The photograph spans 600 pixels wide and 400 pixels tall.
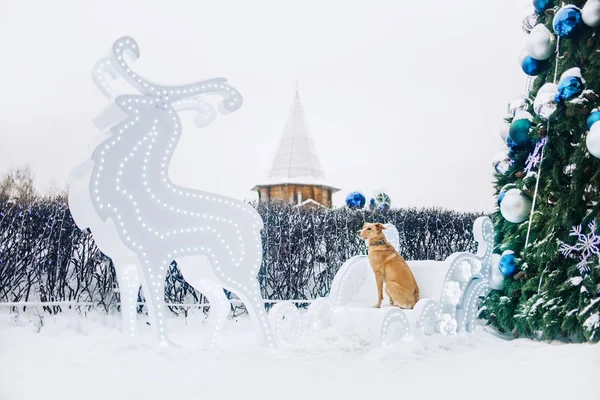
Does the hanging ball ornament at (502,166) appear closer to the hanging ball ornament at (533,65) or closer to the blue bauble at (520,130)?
the blue bauble at (520,130)

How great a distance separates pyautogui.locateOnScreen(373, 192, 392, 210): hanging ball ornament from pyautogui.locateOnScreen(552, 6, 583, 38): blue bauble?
493 cm

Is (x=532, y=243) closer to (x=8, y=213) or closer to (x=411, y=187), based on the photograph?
(x=8, y=213)

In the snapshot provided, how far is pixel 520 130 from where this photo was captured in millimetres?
4445

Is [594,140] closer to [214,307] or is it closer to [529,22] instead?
[529,22]

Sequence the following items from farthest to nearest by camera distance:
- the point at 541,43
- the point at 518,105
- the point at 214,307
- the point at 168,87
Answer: the point at 518,105, the point at 541,43, the point at 214,307, the point at 168,87

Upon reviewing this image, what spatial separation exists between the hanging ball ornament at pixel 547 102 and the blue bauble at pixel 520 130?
1.15 ft

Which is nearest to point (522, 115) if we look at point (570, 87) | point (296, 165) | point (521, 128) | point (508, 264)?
point (521, 128)

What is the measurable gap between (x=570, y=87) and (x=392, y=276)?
6.97 ft

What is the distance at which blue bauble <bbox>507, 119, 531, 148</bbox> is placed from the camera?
444 cm

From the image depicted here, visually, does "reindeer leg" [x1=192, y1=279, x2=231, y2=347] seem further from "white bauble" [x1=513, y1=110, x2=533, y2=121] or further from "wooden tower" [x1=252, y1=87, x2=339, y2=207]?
"wooden tower" [x1=252, y1=87, x2=339, y2=207]

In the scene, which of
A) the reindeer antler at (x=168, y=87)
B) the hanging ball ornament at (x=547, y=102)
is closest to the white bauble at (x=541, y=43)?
the hanging ball ornament at (x=547, y=102)

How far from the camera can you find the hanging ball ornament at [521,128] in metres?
4.44

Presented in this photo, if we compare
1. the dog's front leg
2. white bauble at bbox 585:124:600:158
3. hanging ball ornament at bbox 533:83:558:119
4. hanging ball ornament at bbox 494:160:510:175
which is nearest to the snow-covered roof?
hanging ball ornament at bbox 494:160:510:175

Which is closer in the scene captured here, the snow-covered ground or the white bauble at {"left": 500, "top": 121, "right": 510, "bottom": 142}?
the snow-covered ground
